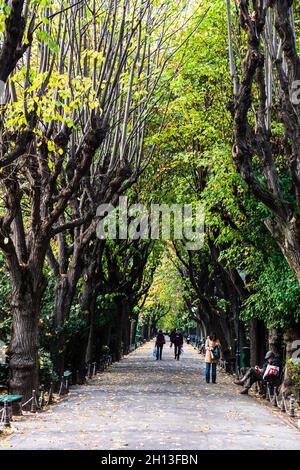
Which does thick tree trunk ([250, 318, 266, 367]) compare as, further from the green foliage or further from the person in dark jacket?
the green foliage

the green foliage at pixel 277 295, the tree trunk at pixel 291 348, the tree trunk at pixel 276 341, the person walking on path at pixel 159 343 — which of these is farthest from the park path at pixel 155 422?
the person walking on path at pixel 159 343

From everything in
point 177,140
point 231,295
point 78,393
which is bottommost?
point 78,393

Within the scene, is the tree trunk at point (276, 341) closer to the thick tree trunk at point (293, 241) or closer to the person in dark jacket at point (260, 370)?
the person in dark jacket at point (260, 370)

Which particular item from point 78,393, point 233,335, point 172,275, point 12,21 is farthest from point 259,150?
point 172,275

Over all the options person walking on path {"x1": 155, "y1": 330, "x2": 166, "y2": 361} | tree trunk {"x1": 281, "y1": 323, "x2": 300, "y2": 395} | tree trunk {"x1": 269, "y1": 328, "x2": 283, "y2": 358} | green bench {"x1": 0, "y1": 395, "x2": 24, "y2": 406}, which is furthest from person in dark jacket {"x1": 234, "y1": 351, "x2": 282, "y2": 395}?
person walking on path {"x1": 155, "y1": 330, "x2": 166, "y2": 361}

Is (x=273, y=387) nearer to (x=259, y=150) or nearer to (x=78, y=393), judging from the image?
(x=78, y=393)

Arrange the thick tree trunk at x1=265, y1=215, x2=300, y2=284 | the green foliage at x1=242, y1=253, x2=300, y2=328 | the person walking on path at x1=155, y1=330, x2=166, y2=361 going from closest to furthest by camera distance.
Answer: the thick tree trunk at x1=265, y1=215, x2=300, y2=284 → the green foliage at x1=242, y1=253, x2=300, y2=328 → the person walking on path at x1=155, y1=330, x2=166, y2=361

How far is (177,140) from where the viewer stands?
2512 cm

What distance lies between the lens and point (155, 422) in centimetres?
1277

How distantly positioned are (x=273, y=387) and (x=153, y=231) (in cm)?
1307

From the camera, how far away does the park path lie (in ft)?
33.6

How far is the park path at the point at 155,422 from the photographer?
10234 mm

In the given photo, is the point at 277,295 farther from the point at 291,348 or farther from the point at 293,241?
the point at 293,241
